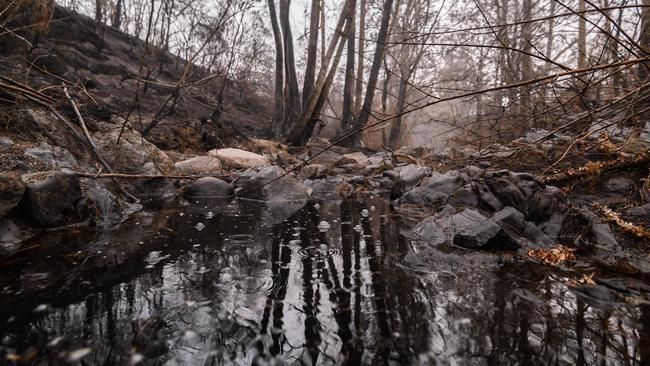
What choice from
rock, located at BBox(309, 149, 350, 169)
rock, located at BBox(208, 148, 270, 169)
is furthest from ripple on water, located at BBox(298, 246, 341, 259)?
rock, located at BBox(309, 149, 350, 169)

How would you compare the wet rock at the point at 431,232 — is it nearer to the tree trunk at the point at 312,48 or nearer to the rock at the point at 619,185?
the rock at the point at 619,185

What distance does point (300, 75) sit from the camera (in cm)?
1576

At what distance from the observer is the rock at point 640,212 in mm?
2292

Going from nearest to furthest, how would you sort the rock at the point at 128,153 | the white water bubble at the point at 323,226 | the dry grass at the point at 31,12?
the white water bubble at the point at 323,226 < the dry grass at the point at 31,12 < the rock at the point at 128,153

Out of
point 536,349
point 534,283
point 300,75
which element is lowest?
point 536,349

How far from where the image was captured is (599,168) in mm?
3008

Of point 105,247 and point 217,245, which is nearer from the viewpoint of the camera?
point 105,247

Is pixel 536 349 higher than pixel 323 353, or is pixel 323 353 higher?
pixel 536 349

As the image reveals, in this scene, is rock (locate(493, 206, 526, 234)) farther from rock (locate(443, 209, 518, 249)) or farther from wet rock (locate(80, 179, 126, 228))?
wet rock (locate(80, 179, 126, 228))

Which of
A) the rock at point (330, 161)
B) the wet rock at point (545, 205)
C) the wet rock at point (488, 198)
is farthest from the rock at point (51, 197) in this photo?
the rock at point (330, 161)

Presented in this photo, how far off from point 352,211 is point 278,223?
3.11 feet

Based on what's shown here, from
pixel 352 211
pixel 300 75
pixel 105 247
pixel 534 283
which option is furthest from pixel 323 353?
pixel 300 75

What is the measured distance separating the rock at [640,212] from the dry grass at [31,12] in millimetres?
5615

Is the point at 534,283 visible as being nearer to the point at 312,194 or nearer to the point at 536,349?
the point at 536,349
